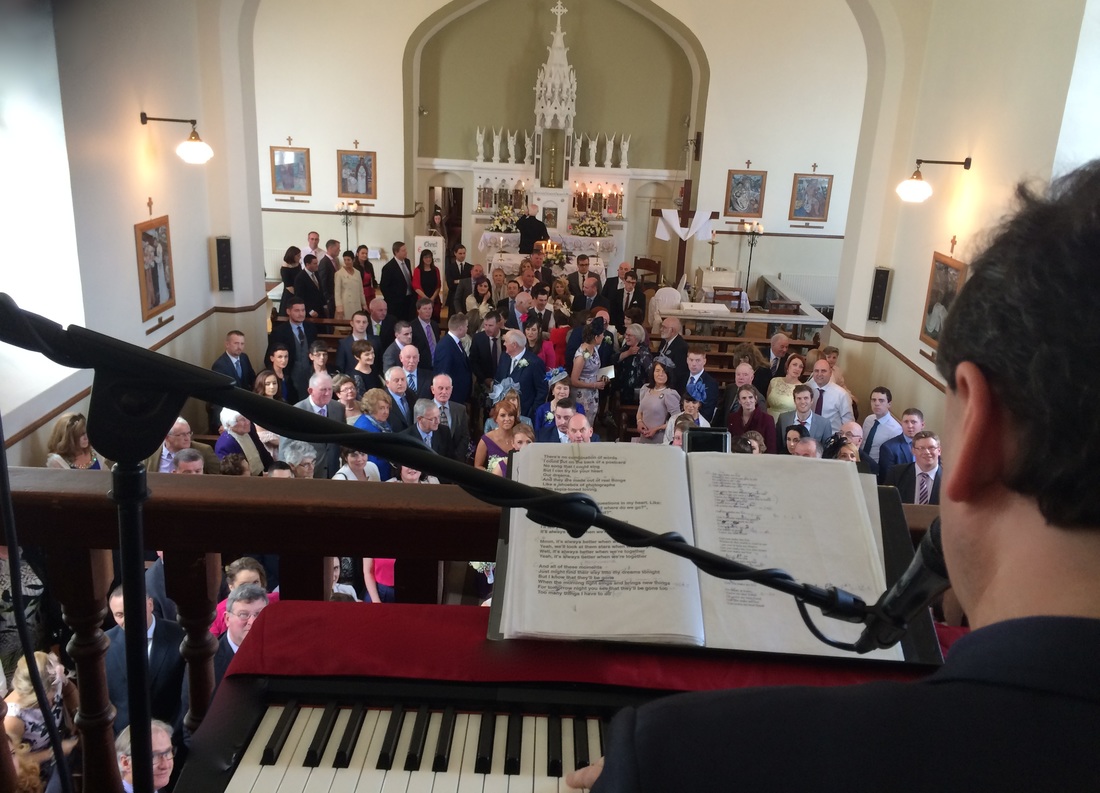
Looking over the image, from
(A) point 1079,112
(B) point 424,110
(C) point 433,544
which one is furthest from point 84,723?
(B) point 424,110

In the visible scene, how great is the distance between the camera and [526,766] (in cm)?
99

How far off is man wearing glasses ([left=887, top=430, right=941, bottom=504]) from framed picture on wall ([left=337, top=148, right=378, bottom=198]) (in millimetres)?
12227

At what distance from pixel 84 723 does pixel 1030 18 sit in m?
8.46

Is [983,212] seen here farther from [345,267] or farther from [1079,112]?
[345,267]

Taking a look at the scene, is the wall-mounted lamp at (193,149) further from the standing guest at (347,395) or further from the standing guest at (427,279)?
the standing guest at (427,279)

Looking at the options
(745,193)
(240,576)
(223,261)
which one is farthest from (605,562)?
(745,193)

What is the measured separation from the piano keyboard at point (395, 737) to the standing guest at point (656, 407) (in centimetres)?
586

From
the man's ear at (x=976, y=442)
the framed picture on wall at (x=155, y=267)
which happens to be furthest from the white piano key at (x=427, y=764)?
the framed picture on wall at (x=155, y=267)

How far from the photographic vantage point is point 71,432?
521 centimetres

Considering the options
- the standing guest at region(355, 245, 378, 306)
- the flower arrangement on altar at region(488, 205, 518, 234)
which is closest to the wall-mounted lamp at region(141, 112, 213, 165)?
the standing guest at region(355, 245, 378, 306)

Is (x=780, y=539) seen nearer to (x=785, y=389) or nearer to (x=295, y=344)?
(x=785, y=389)

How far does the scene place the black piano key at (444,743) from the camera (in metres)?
0.98

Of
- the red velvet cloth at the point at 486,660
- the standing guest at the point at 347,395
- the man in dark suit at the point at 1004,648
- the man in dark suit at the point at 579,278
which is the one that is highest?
the man in dark suit at the point at 1004,648

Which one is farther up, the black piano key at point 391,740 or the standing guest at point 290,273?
the black piano key at point 391,740
